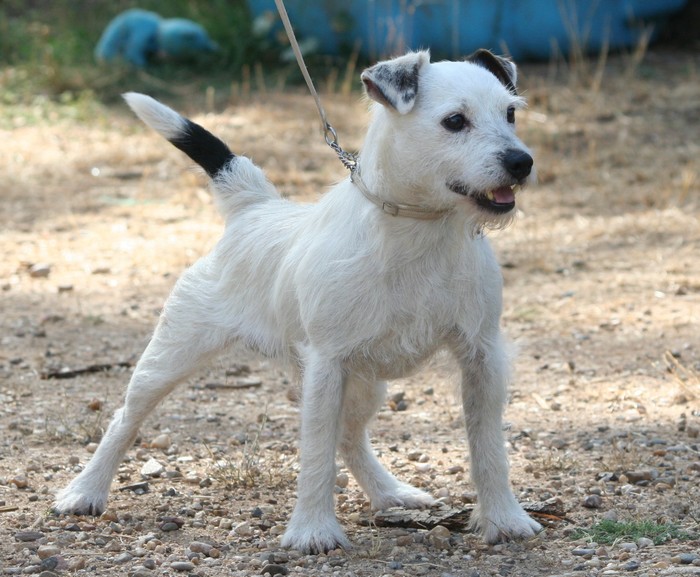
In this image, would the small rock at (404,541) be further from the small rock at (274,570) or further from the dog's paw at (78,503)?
the dog's paw at (78,503)

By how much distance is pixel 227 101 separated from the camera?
36.8 ft

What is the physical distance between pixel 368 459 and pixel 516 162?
1.48m

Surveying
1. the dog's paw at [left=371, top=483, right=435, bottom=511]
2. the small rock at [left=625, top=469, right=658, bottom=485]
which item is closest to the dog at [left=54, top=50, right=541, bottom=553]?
the dog's paw at [left=371, top=483, right=435, bottom=511]

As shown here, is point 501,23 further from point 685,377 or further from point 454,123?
point 454,123

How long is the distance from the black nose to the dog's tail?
58.4 inches

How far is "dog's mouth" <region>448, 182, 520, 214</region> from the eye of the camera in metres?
3.63

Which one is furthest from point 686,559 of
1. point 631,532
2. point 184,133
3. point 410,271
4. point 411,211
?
point 184,133

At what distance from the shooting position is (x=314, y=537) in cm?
381

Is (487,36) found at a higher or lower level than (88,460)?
higher

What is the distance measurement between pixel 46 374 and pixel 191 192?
3484mm

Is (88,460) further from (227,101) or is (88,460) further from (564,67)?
(564,67)

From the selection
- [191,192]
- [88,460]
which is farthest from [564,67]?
[88,460]

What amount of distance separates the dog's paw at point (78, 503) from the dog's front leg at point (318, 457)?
860mm

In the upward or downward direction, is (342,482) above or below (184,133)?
below
